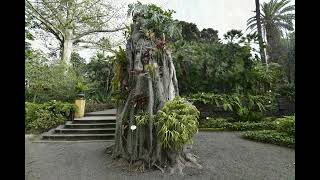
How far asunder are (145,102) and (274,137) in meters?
2.90

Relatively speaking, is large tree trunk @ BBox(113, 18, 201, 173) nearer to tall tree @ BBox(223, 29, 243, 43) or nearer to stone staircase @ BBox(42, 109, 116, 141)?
stone staircase @ BBox(42, 109, 116, 141)

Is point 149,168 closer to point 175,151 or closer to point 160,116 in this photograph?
point 175,151

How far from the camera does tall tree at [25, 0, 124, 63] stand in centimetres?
1071

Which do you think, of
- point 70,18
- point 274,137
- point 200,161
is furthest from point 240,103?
point 70,18

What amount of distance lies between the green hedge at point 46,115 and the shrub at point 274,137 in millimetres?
4501

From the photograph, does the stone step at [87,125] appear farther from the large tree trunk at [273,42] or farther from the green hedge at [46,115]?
the large tree trunk at [273,42]

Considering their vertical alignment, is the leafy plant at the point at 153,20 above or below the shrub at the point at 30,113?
above

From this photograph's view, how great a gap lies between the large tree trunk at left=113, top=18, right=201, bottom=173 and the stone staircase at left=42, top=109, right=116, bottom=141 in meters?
1.98

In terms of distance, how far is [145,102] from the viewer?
3.85 meters

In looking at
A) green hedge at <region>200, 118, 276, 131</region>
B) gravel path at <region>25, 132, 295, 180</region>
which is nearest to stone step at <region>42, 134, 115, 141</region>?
gravel path at <region>25, 132, 295, 180</region>

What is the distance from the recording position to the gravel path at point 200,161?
3.35 metres

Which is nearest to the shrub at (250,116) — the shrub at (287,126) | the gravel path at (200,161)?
the shrub at (287,126)
